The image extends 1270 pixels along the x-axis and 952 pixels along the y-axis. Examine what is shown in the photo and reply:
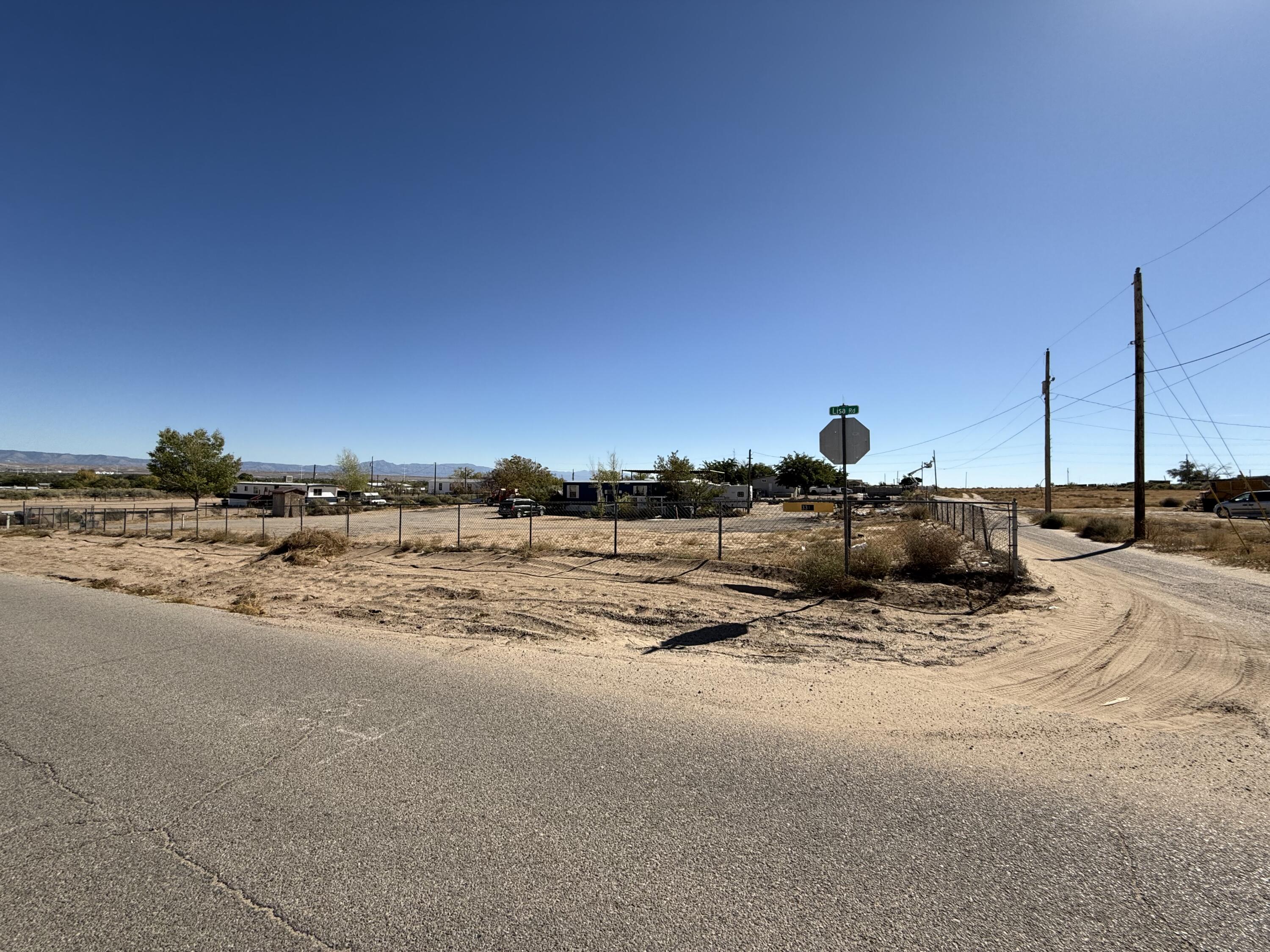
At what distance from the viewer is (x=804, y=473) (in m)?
72.8

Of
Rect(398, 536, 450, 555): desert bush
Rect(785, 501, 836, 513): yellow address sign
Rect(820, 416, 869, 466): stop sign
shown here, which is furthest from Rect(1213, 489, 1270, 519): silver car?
Rect(398, 536, 450, 555): desert bush

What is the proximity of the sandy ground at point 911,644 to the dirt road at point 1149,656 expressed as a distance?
3 centimetres

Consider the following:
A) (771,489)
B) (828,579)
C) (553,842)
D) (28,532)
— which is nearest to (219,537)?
(28,532)

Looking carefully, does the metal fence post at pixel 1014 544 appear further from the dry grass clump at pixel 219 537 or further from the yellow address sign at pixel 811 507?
the dry grass clump at pixel 219 537

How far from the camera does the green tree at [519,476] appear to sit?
66375mm

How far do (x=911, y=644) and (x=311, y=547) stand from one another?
17.1 meters

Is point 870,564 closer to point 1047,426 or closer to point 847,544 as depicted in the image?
point 847,544

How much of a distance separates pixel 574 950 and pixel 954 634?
7207 millimetres

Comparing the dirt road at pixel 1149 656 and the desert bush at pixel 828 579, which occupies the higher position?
the desert bush at pixel 828 579

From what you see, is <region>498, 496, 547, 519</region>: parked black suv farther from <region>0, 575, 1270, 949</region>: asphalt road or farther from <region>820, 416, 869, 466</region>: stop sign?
<region>0, 575, 1270, 949</region>: asphalt road

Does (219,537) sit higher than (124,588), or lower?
higher

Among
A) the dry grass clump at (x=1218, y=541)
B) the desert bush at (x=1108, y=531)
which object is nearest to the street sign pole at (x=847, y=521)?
the dry grass clump at (x=1218, y=541)

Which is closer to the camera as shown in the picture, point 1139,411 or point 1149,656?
point 1149,656

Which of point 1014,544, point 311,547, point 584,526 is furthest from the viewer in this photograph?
point 584,526
